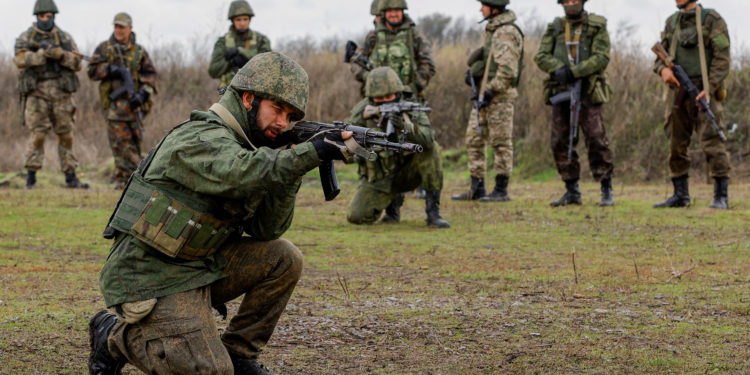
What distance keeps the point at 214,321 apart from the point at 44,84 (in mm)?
9898

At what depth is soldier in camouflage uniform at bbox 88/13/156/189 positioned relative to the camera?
39.2 ft

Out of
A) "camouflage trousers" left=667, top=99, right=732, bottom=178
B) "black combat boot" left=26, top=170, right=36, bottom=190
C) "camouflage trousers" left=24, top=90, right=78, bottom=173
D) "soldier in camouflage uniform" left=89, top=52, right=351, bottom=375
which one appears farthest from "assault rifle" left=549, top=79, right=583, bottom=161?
"black combat boot" left=26, top=170, right=36, bottom=190

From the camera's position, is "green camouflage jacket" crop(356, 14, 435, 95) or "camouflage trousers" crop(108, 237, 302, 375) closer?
"camouflage trousers" crop(108, 237, 302, 375)

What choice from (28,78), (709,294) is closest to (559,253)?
(709,294)

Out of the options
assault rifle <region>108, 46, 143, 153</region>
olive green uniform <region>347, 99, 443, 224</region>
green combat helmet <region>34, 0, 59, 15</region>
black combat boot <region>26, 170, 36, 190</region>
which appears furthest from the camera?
black combat boot <region>26, 170, 36, 190</region>

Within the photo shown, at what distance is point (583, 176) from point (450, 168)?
2633 millimetres

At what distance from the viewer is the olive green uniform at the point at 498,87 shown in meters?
10.7

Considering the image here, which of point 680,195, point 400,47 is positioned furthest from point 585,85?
point 400,47

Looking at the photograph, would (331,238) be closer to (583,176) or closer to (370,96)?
(370,96)

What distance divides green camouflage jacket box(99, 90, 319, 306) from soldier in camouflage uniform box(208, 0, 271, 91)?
7.70 metres

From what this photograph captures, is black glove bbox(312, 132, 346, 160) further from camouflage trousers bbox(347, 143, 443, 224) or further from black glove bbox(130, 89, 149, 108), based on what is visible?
black glove bbox(130, 89, 149, 108)

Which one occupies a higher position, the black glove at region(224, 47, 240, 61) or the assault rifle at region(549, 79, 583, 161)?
the black glove at region(224, 47, 240, 61)

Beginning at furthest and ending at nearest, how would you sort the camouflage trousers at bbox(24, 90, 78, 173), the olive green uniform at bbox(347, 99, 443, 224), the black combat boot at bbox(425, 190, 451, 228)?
the camouflage trousers at bbox(24, 90, 78, 173)
the black combat boot at bbox(425, 190, 451, 228)
the olive green uniform at bbox(347, 99, 443, 224)

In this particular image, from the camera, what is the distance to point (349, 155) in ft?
11.2
